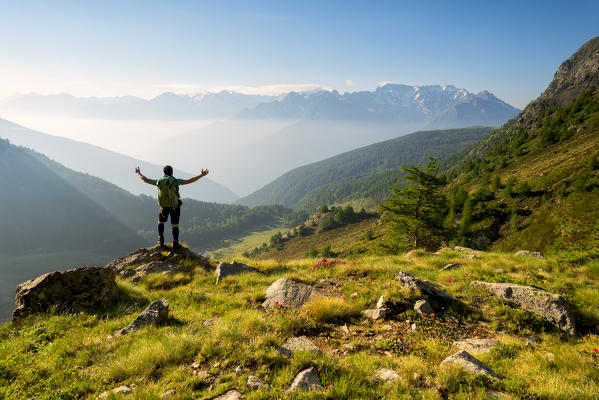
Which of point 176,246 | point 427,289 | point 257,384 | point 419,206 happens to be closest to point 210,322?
point 257,384

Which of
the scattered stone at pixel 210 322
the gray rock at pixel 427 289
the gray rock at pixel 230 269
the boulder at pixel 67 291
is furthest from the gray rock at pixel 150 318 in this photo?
the gray rock at pixel 427 289

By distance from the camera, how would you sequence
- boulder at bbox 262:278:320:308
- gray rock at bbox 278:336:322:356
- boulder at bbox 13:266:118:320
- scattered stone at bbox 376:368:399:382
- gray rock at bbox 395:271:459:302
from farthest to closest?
boulder at bbox 262:278:320:308
gray rock at bbox 395:271:459:302
boulder at bbox 13:266:118:320
gray rock at bbox 278:336:322:356
scattered stone at bbox 376:368:399:382

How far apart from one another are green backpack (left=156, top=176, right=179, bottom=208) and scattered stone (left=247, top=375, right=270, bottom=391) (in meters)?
8.68

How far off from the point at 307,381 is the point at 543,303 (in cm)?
684

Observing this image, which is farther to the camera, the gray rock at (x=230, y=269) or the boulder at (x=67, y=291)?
the gray rock at (x=230, y=269)

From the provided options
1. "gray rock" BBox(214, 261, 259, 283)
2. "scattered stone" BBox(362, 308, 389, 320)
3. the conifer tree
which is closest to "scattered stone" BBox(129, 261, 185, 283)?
"gray rock" BBox(214, 261, 259, 283)

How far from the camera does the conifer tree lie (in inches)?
1011

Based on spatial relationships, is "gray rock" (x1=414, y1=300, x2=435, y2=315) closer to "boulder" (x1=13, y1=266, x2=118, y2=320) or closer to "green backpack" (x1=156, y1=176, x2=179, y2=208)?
"boulder" (x1=13, y1=266, x2=118, y2=320)

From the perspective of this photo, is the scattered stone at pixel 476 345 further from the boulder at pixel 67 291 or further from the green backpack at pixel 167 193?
the green backpack at pixel 167 193

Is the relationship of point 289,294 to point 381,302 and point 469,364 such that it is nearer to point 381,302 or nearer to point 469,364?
point 381,302

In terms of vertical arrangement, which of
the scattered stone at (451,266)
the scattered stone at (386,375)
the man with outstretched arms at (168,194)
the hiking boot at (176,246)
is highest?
the man with outstretched arms at (168,194)

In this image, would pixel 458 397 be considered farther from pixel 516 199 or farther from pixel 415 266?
pixel 516 199

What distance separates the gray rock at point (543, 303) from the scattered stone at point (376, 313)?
13.0ft

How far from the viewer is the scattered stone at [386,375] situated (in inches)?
167
